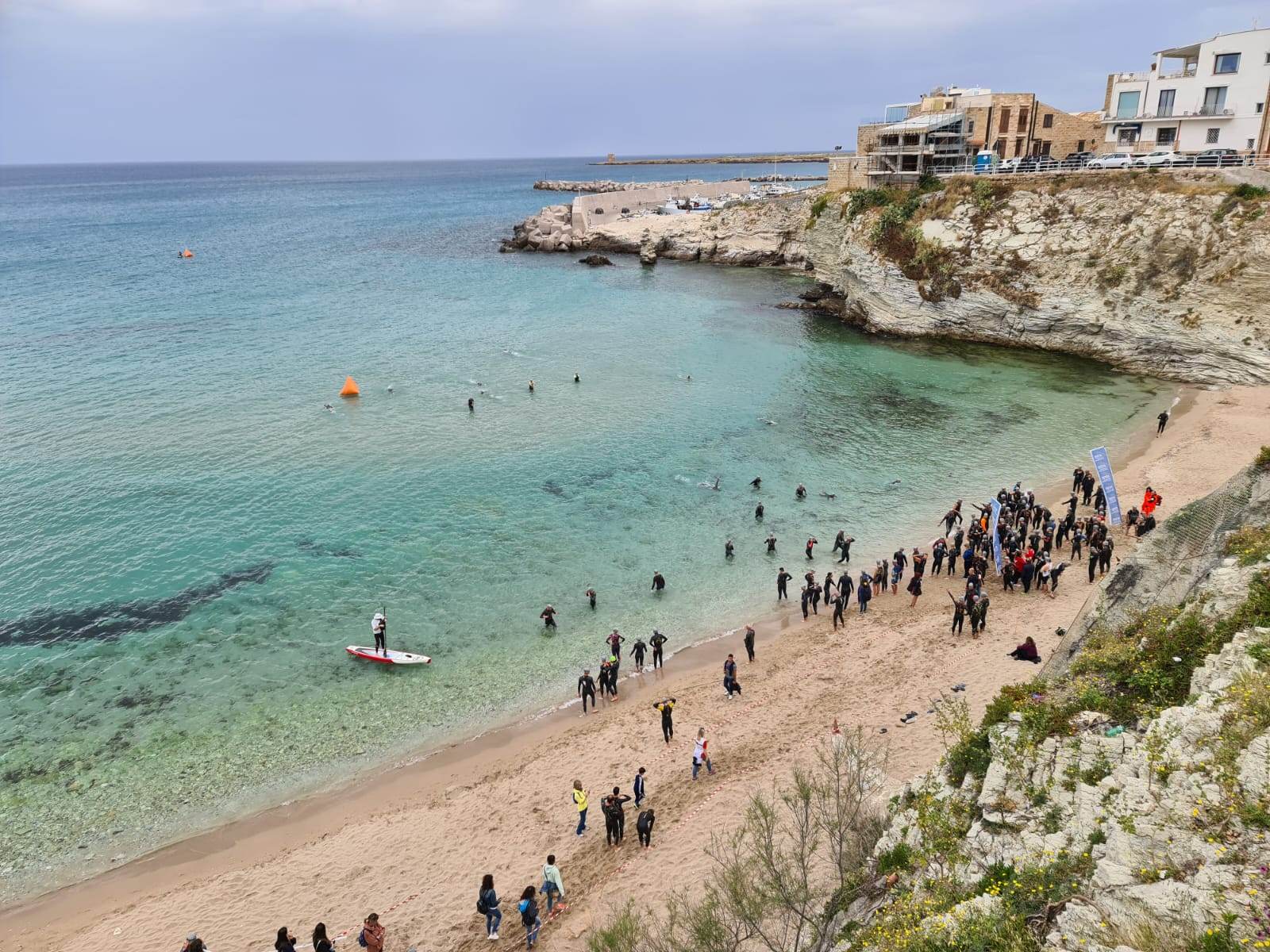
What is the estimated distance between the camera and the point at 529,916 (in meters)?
12.8

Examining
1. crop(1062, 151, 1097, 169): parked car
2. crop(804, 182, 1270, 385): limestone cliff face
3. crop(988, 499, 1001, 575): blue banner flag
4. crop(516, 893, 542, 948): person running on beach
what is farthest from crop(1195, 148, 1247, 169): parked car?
crop(516, 893, 542, 948): person running on beach

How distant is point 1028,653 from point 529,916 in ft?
43.5

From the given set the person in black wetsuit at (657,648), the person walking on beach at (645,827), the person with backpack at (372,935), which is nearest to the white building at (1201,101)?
the person in black wetsuit at (657,648)

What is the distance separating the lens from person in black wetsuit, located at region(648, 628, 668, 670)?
21.3 metres

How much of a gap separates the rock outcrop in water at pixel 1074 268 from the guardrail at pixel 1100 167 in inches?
41.9

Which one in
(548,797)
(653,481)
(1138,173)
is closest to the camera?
(548,797)

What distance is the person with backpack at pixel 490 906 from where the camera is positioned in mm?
12992

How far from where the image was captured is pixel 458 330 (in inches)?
2247

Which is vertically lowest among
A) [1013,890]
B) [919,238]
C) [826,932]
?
[826,932]

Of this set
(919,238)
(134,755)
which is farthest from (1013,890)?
(919,238)

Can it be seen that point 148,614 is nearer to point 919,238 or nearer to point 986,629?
point 986,629

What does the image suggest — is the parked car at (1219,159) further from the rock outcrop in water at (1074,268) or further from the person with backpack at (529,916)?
the person with backpack at (529,916)

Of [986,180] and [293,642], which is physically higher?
[986,180]

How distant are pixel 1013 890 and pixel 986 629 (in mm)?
14070
